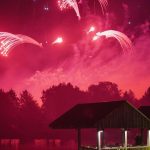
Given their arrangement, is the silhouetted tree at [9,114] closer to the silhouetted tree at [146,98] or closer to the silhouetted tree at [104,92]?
the silhouetted tree at [104,92]

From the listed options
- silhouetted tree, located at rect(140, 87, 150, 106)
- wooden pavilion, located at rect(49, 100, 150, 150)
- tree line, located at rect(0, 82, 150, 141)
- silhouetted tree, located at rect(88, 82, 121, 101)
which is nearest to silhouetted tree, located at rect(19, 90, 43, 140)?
tree line, located at rect(0, 82, 150, 141)

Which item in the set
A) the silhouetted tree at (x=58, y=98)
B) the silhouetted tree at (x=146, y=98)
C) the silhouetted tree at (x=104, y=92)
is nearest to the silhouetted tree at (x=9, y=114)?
the silhouetted tree at (x=58, y=98)

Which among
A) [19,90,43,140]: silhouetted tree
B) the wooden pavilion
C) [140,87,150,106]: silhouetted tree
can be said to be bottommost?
the wooden pavilion

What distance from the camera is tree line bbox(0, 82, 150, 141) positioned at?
120312 mm

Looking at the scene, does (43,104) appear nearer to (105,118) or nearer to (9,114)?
(9,114)

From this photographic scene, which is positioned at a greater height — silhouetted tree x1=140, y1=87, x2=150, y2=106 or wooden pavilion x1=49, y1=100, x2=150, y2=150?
silhouetted tree x1=140, y1=87, x2=150, y2=106

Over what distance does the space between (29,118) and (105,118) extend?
92160 mm

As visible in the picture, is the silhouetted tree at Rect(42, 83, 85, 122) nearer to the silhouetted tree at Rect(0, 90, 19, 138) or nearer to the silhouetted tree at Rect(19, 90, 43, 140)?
the silhouetted tree at Rect(19, 90, 43, 140)

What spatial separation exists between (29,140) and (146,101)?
30.5 m

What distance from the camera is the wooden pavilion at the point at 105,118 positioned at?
112 ft

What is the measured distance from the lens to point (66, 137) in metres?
130

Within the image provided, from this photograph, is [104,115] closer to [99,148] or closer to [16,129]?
[99,148]

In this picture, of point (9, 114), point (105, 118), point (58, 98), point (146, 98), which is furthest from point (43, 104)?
point (105, 118)

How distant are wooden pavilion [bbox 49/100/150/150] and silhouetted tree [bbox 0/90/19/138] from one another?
81521mm
